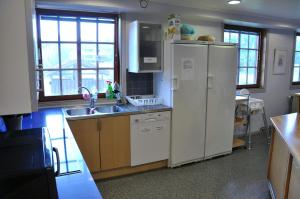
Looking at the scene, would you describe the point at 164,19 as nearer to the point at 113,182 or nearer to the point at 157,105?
the point at 157,105

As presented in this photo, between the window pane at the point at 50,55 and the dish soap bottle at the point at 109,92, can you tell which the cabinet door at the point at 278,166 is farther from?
the window pane at the point at 50,55

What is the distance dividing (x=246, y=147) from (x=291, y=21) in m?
2.72

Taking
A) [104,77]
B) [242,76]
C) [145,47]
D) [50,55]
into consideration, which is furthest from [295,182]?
[242,76]

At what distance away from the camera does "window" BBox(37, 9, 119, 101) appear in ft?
10.6

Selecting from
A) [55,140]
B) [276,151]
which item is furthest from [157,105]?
[55,140]

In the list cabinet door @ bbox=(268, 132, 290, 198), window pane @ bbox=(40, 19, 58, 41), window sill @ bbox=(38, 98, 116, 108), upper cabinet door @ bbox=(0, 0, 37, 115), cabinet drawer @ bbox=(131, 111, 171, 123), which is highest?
window pane @ bbox=(40, 19, 58, 41)

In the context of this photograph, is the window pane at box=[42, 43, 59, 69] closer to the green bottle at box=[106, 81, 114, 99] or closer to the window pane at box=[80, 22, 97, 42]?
the window pane at box=[80, 22, 97, 42]

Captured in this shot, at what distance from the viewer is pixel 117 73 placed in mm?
3646

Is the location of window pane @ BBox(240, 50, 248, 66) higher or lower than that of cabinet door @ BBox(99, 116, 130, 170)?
higher

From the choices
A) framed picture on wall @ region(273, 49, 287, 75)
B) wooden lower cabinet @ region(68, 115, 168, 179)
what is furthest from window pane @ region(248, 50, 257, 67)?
wooden lower cabinet @ region(68, 115, 168, 179)

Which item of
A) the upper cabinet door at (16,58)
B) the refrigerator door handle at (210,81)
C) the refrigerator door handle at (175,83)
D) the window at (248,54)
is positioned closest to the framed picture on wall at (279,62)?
the window at (248,54)

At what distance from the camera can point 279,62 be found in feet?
17.2

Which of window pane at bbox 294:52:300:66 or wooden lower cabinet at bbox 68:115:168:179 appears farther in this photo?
window pane at bbox 294:52:300:66

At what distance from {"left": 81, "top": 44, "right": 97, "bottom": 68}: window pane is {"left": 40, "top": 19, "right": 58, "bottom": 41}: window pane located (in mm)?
383
